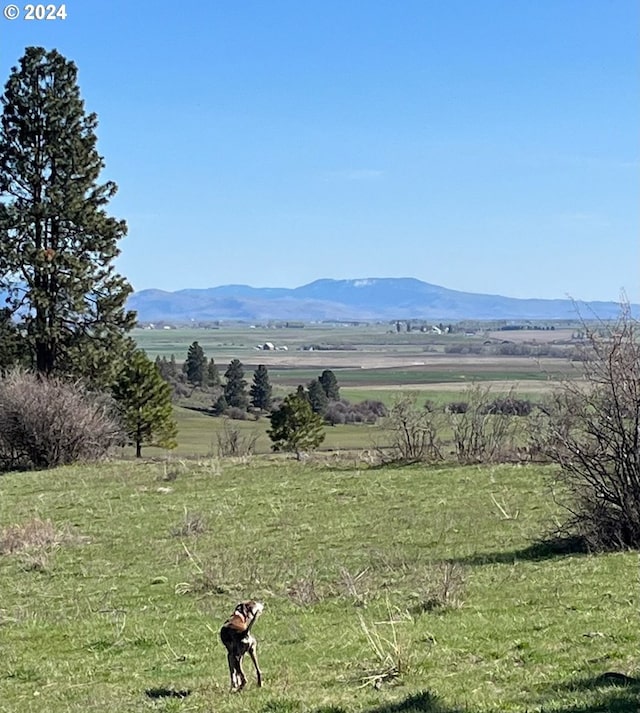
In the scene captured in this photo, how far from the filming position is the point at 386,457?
92.2ft

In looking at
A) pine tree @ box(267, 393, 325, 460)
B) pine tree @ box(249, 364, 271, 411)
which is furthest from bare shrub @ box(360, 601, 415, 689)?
pine tree @ box(249, 364, 271, 411)

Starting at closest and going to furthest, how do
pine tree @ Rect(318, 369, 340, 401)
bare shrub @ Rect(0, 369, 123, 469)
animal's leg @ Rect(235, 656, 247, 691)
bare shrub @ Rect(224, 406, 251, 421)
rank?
animal's leg @ Rect(235, 656, 247, 691), bare shrub @ Rect(0, 369, 123, 469), bare shrub @ Rect(224, 406, 251, 421), pine tree @ Rect(318, 369, 340, 401)

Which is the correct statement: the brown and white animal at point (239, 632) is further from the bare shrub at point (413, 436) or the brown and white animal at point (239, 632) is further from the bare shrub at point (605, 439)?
the bare shrub at point (413, 436)

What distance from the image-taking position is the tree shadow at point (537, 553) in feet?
45.4

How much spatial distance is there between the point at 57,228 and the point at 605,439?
2715cm

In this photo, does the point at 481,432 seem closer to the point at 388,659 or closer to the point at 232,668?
the point at 388,659

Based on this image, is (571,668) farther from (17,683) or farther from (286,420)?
(286,420)

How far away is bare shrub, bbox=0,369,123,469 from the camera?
31.2m

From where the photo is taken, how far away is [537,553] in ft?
Answer: 46.9

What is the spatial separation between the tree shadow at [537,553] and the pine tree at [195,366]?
81633 millimetres

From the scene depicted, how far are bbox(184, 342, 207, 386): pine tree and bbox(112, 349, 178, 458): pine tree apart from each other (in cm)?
3433

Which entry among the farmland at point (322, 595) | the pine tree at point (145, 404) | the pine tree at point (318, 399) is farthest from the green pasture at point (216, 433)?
the farmland at point (322, 595)

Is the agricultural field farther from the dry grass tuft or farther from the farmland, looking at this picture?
the dry grass tuft

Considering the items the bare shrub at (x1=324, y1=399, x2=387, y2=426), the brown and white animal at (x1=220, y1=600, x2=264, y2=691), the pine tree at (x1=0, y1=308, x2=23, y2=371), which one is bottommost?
the bare shrub at (x1=324, y1=399, x2=387, y2=426)
